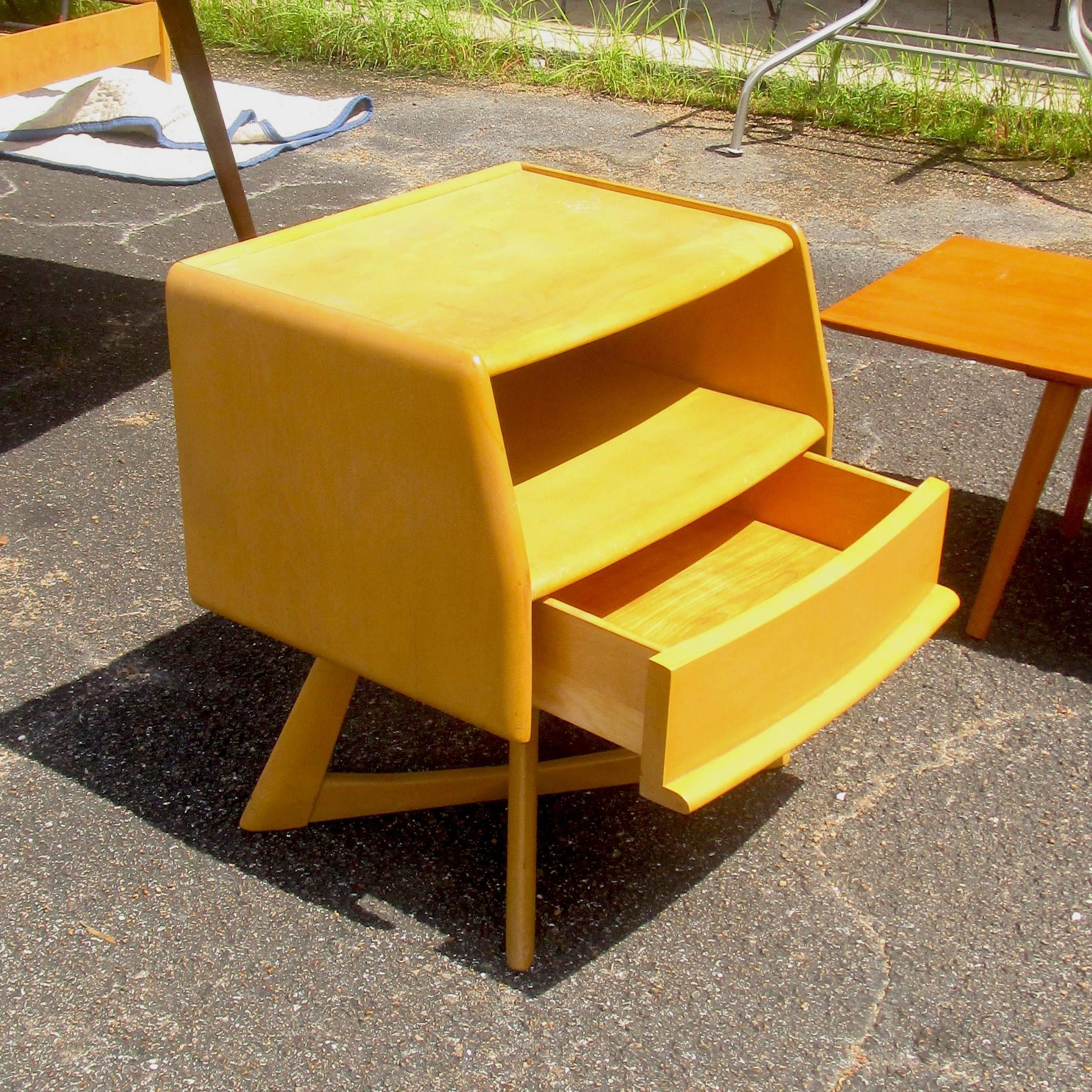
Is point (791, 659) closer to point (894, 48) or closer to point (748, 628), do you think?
point (748, 628)

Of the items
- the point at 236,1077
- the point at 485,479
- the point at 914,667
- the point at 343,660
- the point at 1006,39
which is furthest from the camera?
the point at 1006,39

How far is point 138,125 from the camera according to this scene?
4.71 m

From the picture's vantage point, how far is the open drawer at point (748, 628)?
140 centimetres

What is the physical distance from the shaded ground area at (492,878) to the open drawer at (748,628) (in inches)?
13.9

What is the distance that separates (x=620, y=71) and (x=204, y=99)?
113 inches

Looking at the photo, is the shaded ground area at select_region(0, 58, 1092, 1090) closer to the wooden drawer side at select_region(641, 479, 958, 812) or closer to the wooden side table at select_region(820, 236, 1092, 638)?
the wooden side table at select_region(820, 236, 1092, 638)

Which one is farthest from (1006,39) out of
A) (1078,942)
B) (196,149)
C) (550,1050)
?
(550,1050)

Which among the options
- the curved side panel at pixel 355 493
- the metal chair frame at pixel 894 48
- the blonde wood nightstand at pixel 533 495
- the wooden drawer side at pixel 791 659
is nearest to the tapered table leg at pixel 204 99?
the blonde wood nightstand at pixel 533 495

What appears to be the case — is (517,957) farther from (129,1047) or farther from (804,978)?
(129,1047)

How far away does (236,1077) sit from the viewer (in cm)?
150

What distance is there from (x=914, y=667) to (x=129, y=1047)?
1387 millimetres

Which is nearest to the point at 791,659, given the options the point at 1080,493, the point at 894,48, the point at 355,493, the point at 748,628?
the point at 748,628

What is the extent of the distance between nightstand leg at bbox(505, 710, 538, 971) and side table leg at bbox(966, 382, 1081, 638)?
3.37 ft

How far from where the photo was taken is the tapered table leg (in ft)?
8.97
